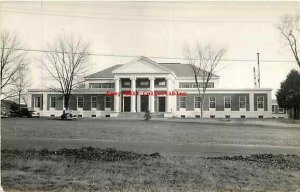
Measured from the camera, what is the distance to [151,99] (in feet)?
116

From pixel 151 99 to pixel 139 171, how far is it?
25960mm

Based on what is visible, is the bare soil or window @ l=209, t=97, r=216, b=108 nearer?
the bare soil

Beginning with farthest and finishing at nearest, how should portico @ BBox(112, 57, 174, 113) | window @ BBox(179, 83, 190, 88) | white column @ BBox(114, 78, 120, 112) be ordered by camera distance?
window @ BBox(179, 83, 190, 88) → white column @ BBox(114, 78, 120, 112) → portico @ BBox(112, 57, 174, 113)

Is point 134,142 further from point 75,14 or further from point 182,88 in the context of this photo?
point 182,88

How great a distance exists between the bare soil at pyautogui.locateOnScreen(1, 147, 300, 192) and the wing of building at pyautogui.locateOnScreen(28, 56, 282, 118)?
81.4ft

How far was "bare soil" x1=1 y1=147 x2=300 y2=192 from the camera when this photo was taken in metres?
8.66

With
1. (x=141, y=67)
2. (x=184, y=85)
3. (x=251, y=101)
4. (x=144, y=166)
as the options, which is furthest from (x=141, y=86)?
(x=144, y=166)

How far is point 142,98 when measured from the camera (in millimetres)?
37125

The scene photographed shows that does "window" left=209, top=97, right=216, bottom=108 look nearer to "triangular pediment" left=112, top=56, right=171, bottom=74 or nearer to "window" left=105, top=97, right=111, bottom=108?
"triangular pediment" left=112, top=56, right=171, bottom=74

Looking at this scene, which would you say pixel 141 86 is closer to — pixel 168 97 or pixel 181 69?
pixel 168 97

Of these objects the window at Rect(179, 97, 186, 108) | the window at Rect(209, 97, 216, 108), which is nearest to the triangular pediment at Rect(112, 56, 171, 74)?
the window at Rect(179, 97, 186, 108)

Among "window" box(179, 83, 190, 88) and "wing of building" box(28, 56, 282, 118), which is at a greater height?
"window" box(179, 83, 190, 88)

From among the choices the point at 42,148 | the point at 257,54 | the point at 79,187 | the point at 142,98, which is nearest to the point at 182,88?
the point at 142,98

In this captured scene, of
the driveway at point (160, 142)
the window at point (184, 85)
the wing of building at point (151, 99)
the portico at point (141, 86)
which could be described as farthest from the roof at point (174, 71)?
the driveway at point (160, 142)
